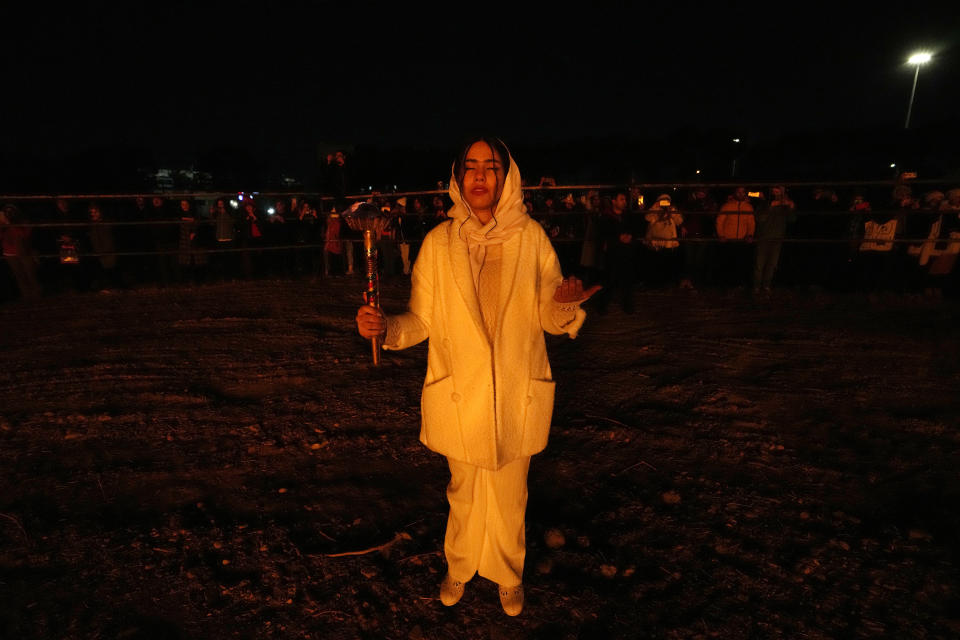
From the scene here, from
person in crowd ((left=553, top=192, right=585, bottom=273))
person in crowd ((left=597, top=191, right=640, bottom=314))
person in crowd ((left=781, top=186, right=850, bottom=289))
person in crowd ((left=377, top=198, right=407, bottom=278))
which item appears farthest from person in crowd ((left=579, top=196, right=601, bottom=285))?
person in crowd ((left=781, top=186, right=850, bottom=289))

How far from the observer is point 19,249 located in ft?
24.8

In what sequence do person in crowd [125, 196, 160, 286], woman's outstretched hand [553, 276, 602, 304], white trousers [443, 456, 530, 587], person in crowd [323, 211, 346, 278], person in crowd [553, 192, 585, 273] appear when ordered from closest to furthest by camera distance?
1. woman's outstretched hand [553, 276, 602, 304]
2. white trousers [443, 456, 530, 587]
3. person in crowd [125, 196, 160, 286]
4. person in crowd [323, 211, 346, 278]
5. person in crowd [553, 192, 585, 273]

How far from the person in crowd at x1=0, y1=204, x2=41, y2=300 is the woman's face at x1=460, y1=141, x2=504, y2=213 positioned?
873cm

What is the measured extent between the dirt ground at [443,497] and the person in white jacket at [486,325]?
34.4 inches

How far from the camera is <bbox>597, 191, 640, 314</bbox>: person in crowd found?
22.1ft

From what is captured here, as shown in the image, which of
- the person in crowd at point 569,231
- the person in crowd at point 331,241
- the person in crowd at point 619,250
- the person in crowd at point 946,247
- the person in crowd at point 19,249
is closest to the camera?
the person in crowd at point 619,250

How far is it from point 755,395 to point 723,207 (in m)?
4.70

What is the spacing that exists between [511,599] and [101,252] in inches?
362

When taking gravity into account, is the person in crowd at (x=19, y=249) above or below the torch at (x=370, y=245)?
below

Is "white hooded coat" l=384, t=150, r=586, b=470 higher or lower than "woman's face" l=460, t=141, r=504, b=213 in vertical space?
lower

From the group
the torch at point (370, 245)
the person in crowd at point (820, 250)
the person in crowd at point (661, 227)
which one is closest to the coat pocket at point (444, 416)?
the torch at point (370, 245)

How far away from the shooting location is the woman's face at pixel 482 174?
178 centimetres

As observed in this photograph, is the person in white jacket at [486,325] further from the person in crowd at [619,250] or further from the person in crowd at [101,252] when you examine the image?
the person in crowd at [101,252]

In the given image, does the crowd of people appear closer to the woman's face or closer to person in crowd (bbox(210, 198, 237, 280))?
person in crowd (bbox(210, 198, 237, 280))
